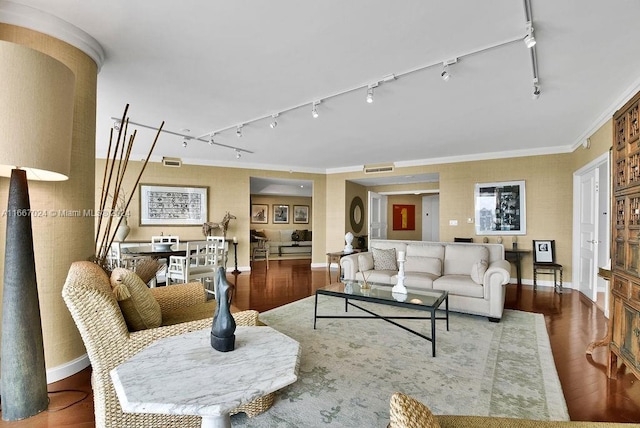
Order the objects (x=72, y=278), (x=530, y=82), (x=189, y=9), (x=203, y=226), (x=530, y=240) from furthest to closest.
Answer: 1. (x=203, y=226)
2. (x=530, y=240)
3. (x=530, y=82)
4. (x=189, y=9)
5. (x=72, y=278)

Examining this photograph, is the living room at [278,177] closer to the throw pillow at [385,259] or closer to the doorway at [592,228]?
the doorway at [592,228]

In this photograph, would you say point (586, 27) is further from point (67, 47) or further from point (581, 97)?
point (67, 47)

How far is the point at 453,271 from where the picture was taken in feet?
14.1

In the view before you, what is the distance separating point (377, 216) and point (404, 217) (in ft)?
8.71

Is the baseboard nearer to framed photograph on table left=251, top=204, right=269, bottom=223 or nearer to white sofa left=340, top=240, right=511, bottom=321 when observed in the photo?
white sofa left=340, top=240, right=511, bottom=321

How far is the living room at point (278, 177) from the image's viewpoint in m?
2.18

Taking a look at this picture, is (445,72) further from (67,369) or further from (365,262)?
(67,369)

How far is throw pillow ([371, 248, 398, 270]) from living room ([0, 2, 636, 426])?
1.82 meters

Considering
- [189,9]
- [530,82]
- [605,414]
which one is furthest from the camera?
[530,82]

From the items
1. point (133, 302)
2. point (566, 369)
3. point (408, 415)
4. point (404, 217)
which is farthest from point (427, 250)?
point (404, 217)

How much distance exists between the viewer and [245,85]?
10.1 feet

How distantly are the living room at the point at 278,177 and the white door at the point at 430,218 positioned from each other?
2.16m

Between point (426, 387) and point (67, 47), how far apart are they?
3.51 meters

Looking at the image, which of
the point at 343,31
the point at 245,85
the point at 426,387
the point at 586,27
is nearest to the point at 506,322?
the point at 426,387
